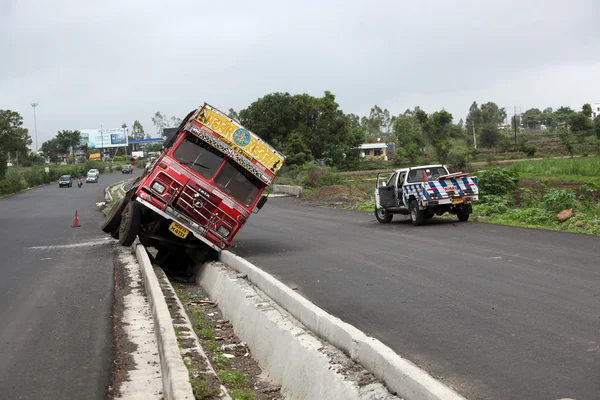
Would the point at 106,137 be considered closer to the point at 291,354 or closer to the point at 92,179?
the point at 92,179

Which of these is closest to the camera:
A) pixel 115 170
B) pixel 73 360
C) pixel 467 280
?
pixel 73 360

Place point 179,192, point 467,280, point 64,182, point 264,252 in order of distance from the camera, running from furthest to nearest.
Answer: point 64,182
point 264,252
point 179,192
point 467,280

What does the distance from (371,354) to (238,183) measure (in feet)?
35.5

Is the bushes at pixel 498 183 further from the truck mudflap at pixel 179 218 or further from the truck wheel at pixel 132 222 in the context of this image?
the truck wheel at pixel 132 222

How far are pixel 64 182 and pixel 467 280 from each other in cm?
8042

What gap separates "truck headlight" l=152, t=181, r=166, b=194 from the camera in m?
15.5

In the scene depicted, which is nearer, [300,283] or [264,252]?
[300,283]

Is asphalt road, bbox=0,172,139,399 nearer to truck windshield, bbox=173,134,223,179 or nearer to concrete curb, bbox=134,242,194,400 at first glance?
concrete curb, bbox=134,242,194,400

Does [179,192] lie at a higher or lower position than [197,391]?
higher

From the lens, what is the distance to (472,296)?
9648mm

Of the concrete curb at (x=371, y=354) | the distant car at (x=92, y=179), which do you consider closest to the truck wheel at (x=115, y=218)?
the concrete curb at (x=371, y=354)

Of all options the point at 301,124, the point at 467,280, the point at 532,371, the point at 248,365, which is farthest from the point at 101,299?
the point at 301,124

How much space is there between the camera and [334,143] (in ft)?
263

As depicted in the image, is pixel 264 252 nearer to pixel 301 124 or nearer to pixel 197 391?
pixel 197 391
